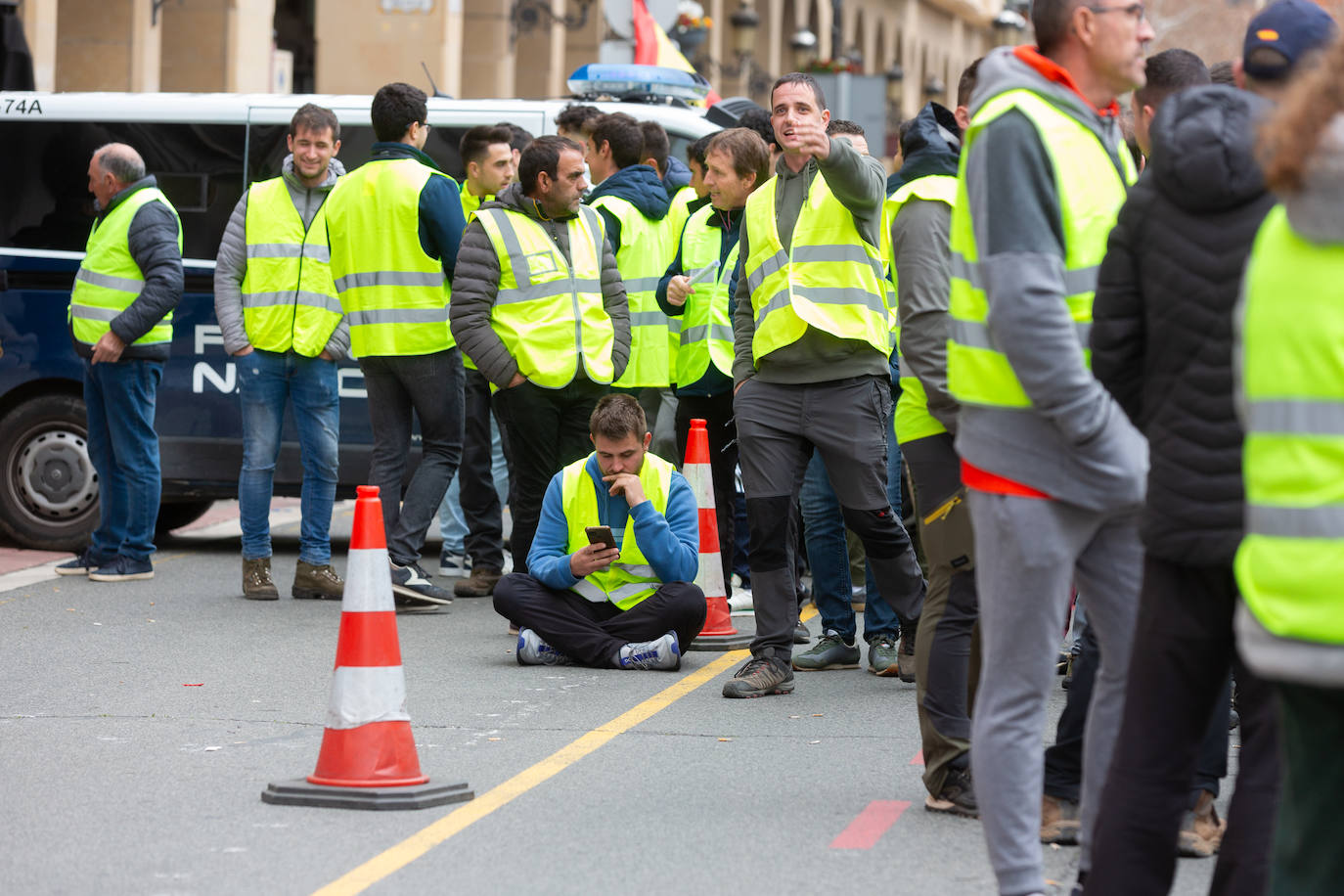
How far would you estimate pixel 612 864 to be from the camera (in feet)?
16.1

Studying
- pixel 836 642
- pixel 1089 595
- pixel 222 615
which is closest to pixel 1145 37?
pixel 1089 595

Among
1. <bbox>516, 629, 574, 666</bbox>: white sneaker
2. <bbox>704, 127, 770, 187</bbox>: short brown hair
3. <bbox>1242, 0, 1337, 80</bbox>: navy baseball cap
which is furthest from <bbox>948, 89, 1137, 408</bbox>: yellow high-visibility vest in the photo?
<bbox>704, 127, 770, 187</bbox>: short brown hair

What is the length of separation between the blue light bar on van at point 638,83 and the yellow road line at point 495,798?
5562 mm

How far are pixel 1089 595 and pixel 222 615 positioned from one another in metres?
5.85

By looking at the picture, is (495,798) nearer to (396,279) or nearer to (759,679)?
(759,679)

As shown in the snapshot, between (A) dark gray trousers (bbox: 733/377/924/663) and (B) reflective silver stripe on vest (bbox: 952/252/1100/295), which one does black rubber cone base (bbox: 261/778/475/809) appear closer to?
(A) dark gray trousers (bbox: 733/377/924/663)

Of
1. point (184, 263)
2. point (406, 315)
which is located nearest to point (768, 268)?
point (406, 315)

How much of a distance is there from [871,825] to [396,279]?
191 inches

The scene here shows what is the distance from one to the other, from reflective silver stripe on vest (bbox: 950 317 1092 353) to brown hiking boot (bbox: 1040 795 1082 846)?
57.4 inches

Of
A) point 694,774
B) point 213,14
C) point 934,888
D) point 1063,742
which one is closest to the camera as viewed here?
point 934,888

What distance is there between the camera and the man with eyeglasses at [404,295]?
9.42m

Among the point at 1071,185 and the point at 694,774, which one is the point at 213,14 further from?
the point at 1071,185

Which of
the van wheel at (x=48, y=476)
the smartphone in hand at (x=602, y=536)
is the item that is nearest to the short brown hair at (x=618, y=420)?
the smartphone in hand at (x=602, y=536)

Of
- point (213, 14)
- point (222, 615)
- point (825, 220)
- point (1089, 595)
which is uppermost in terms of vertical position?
point (213, 14)
